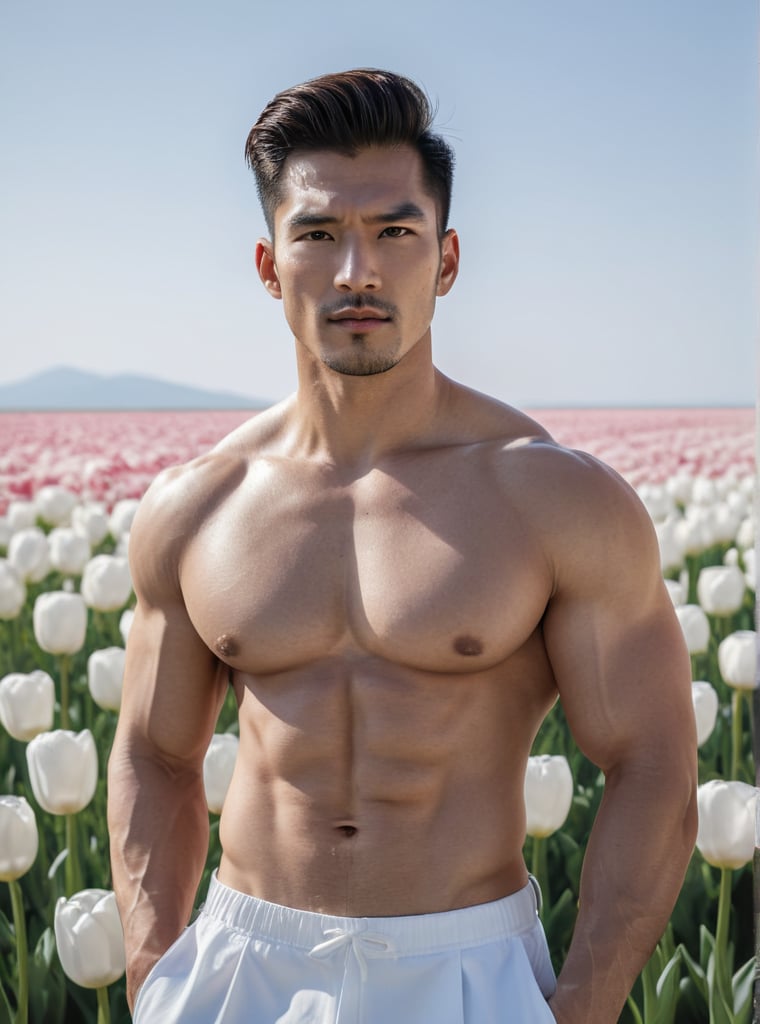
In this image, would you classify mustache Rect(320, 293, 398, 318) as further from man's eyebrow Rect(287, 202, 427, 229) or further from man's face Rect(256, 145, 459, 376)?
man's eyebrow Rect(287, 202, 427, 229)

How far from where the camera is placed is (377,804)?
1838mm

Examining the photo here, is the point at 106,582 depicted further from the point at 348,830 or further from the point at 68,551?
the point at 348,830

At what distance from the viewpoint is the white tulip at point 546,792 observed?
263cm

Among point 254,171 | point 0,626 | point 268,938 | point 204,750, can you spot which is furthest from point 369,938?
point 0,626

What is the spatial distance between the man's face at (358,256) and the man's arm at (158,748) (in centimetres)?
40

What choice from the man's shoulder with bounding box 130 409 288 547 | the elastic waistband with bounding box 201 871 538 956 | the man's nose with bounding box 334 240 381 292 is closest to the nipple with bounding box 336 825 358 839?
the elastic waistband with bounding box 201 871 538 956

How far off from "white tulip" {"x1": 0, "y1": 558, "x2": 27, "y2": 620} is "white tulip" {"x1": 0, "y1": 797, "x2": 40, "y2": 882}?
1674mm

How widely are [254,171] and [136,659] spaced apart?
0.80 m

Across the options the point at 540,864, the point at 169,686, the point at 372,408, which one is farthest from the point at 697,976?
the point at 372,408

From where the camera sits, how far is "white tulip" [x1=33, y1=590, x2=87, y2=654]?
3531 millimetres

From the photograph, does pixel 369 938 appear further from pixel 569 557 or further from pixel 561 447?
pixel 561 447

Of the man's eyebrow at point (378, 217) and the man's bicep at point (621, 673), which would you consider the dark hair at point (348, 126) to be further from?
the man's bicep at point (621, 673)

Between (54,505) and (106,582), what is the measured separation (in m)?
1.67

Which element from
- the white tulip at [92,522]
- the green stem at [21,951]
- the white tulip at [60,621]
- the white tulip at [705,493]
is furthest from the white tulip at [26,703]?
the white tulip at [705,493]
